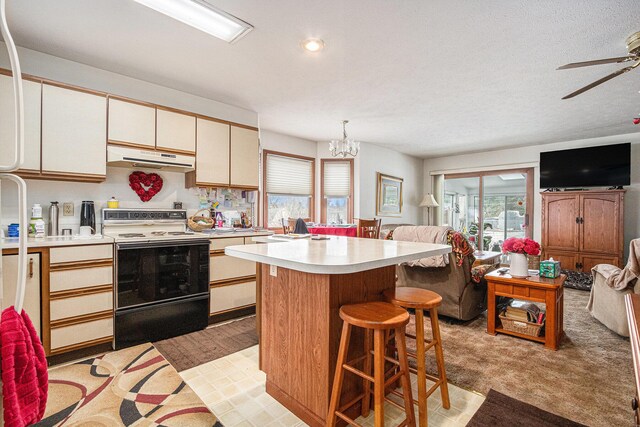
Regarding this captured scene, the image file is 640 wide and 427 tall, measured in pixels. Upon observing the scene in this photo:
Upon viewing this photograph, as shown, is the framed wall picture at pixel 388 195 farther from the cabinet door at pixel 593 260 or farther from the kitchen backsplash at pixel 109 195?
the cabinet door at pixel 593 260

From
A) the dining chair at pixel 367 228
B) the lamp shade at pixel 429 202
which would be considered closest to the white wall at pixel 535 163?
the lamp shade at pixel 429 202

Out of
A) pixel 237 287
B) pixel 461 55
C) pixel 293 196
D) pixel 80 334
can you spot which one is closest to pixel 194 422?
pixel 80 334

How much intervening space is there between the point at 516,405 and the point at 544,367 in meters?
0.69

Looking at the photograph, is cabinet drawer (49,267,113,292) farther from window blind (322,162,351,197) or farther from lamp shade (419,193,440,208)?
lamp shade (419,193,440,208)

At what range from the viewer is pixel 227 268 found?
3.39m

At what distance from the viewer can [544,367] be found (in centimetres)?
236

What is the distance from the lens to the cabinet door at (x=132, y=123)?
2949mm

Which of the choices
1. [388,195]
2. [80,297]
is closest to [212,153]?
[80,297]

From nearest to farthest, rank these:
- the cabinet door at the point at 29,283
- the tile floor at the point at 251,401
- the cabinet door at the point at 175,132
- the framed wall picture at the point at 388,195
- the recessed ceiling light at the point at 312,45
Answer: the tile floor at the point at 251,401, the cabinet door at the point at 29,283, the recessed ceiling light at the point at 312,45, the cabinet door at the point at 175,132, the framed wall picture at the point at 388,195

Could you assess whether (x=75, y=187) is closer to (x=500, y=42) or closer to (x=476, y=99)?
(x=500, y=42)

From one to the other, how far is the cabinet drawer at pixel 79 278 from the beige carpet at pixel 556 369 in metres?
Result: 2.73

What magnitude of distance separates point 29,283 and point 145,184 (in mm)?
1414

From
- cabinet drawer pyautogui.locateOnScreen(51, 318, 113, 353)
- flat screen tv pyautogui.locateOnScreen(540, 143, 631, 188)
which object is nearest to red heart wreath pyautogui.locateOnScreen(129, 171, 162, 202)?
cabinet drawer pyautogui.locateOnScreen(51, 318, 113, 353)

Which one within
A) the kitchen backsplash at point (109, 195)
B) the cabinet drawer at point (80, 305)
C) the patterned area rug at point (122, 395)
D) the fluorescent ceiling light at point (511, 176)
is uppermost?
the fluorescent ceiling light at point (511, 176)
